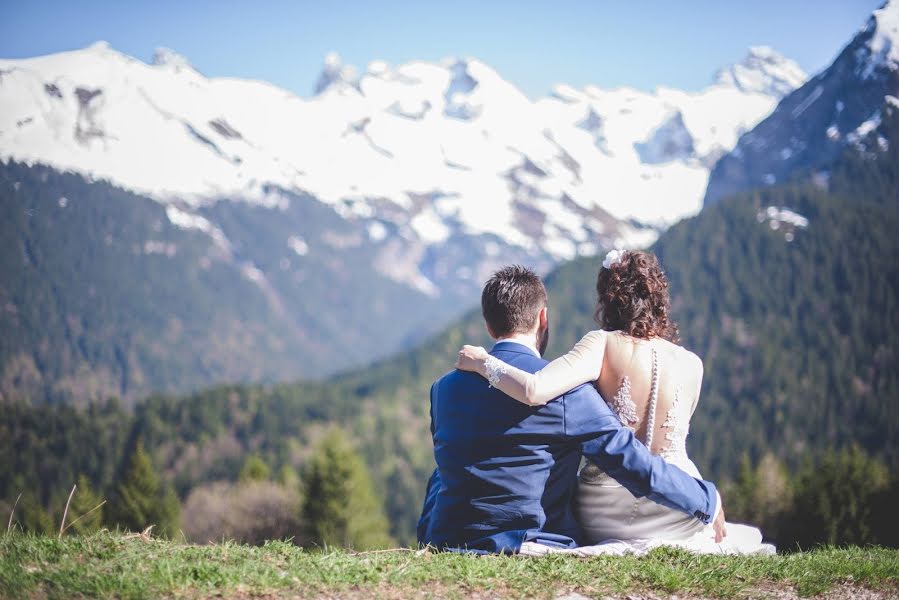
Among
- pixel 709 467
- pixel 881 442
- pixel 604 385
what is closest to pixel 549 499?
pixel 604 385

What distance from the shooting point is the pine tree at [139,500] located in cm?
6488

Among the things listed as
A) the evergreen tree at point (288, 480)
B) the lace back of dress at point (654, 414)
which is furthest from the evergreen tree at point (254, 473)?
the lace back of dress at point (654, 414)

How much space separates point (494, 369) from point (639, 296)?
5.27 ft

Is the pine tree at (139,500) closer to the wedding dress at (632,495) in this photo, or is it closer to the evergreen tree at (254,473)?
the evergreen tree at (254,473)

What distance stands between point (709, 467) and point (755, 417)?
2710 cm

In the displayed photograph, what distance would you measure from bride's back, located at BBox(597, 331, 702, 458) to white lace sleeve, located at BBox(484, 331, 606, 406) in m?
0.38

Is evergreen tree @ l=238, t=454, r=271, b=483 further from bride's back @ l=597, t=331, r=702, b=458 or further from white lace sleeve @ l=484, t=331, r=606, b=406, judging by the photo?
white lace sleeve @ l=484, t=331, r=606, b=406

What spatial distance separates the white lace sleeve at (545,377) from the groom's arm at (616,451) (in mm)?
141

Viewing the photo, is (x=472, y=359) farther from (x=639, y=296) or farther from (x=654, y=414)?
(x=654, y=414)

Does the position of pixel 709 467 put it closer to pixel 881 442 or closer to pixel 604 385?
pixel 881 442

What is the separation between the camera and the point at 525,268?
742 centimetres

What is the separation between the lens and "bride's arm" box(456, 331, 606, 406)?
6.80m

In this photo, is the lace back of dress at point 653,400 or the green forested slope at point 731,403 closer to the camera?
the lace back of dress at point 653,400

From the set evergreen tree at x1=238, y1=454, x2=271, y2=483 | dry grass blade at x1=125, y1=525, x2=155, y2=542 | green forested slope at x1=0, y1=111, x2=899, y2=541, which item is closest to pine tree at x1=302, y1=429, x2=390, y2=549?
evergreen tree at x1=238, y1=454, x2=271, y2=483
